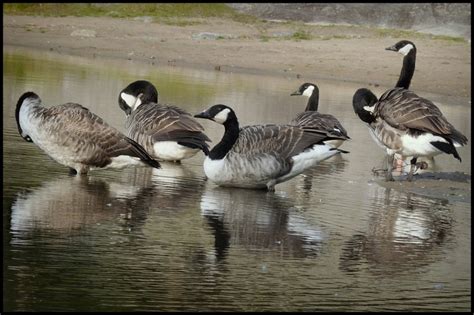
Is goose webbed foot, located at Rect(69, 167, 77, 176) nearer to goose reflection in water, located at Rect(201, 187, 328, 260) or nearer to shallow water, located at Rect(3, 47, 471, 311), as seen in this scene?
shallow water, located at Rect(3, 47, 471, 311)

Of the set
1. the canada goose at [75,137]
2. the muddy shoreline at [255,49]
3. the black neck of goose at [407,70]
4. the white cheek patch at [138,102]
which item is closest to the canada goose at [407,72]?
the black neck of goose at [407,70]

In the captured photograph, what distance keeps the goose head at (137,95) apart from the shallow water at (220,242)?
43.3 inches

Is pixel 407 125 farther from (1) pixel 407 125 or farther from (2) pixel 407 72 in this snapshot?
(2) pixel 407 72

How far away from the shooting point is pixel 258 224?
9.05m

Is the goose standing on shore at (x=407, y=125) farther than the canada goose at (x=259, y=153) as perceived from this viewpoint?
Yes

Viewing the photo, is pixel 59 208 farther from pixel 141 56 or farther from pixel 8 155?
pixel 141 56

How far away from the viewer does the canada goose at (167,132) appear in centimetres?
1211

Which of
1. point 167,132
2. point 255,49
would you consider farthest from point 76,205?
point 255,49

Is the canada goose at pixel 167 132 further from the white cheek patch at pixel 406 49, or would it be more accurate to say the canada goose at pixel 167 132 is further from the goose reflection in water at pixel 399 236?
the white cheek patch at pixel 406 49

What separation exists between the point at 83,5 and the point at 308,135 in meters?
28.4

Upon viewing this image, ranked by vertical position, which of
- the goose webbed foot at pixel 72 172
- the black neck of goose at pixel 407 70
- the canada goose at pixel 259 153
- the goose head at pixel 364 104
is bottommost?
the goose webbed foot at pixel 72 172

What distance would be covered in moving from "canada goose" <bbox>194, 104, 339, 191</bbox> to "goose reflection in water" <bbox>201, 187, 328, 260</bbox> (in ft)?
0.58

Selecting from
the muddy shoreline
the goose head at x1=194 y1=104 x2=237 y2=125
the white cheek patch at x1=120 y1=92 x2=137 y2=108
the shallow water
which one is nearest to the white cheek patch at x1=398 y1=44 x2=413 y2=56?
the shallow water

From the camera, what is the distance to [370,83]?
2678 cm
